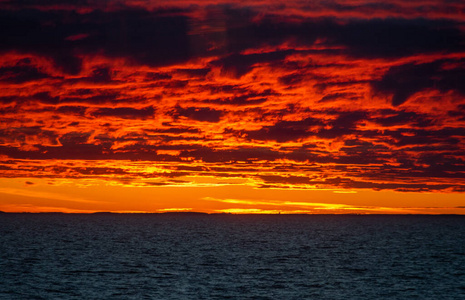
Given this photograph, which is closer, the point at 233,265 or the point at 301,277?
the point at 301,277

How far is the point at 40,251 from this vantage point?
101m

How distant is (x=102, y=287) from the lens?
58531mm

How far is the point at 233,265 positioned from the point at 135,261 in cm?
1415

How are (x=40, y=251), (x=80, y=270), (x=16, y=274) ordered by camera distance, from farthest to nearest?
1. (x=40, y=251)
2. (x=80, y=270)
3. (x=16, y=274)

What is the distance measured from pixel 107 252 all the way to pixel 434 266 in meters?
50.7

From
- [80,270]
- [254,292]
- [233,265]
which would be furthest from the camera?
[233,265]

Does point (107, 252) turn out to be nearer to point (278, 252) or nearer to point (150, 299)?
point (278, 252)

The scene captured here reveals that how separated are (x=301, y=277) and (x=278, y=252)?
37.5 metres

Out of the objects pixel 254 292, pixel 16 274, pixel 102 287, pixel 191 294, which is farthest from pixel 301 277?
pixel 16 274

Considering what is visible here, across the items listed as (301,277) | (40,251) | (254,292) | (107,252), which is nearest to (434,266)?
(301,277)

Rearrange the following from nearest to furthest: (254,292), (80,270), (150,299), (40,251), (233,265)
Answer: (150,299), (254,292), (80,270), (233,265), (40,251)

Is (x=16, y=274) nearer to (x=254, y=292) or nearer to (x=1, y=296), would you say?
(x=1, y=296)

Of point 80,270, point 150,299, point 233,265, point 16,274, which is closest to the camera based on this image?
point 150,299

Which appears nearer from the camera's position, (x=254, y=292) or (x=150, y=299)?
(x=150, y=299)
